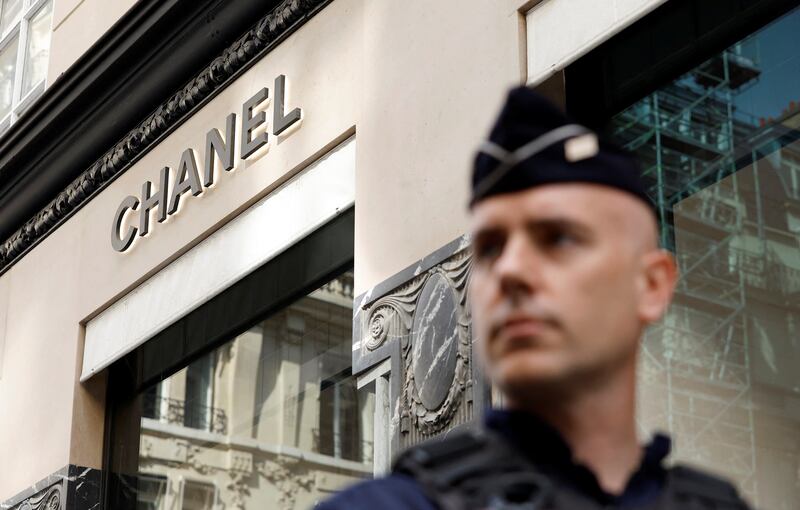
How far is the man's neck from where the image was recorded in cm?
202

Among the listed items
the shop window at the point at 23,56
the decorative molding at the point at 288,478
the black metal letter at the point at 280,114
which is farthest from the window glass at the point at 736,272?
the shop window at the point at 23,56

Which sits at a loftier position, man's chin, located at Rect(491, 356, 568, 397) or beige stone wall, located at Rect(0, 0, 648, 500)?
beige stone wall, located at Rect(0, 0, 648, 500)

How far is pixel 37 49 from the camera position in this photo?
11.3 meters

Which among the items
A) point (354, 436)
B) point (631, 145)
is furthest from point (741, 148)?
point (354, 436)

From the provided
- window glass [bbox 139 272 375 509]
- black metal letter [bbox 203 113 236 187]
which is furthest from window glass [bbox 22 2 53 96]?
window glass [bbox 139 272 375 509]

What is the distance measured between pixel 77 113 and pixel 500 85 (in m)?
4.46

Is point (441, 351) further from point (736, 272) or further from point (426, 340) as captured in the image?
point (736, 272)

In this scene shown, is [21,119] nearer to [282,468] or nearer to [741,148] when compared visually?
[282,468]

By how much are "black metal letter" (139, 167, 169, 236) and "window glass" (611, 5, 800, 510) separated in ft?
12.6

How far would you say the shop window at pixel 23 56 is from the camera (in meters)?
11.2

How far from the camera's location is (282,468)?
7824 mm

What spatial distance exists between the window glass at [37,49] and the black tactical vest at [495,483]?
9550mm

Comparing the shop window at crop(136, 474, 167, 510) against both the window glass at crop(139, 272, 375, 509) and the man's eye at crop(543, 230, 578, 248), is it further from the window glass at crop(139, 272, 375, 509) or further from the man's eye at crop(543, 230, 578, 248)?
the man's eye at crop(543, 230, 578, 248)

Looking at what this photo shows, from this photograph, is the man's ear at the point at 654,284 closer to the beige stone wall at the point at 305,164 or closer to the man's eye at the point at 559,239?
the man's eye at the point at 559,239
